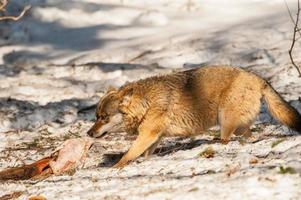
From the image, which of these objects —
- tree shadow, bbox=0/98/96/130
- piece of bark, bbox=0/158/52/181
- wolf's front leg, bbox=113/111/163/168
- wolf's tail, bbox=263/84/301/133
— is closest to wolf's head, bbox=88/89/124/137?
wolf's front leg, bbox=113/111/163/168

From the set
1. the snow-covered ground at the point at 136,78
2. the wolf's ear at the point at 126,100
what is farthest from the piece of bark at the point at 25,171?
the wolf's ear at the point at 126,100

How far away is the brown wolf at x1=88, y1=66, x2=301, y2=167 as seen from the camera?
7488mm

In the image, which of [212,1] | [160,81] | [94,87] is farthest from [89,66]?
[160,81]

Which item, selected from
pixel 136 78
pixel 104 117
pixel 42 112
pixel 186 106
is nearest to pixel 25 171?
pixel 104 117

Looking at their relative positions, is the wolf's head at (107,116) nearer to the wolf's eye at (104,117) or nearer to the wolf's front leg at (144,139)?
the wolf's eye at (104,117)

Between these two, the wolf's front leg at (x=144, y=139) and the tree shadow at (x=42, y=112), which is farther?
the tree shadow at (x=42, y=112)

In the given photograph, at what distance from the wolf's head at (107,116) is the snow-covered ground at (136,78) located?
0.45m

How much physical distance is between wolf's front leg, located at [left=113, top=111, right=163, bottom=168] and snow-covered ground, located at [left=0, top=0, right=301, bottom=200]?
12 cm

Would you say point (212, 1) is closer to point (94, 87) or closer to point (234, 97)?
point (94, 87)

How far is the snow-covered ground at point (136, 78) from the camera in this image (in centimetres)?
598

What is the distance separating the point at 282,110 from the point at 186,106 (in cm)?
108

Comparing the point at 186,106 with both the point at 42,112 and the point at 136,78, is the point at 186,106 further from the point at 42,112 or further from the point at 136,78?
the point at 136,78

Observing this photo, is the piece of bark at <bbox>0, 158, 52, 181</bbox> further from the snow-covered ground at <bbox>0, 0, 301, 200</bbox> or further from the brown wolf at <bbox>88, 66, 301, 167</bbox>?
the brown wolf at <bbox>88, 66, 301, 167</bbox>

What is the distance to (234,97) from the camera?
7.72m
